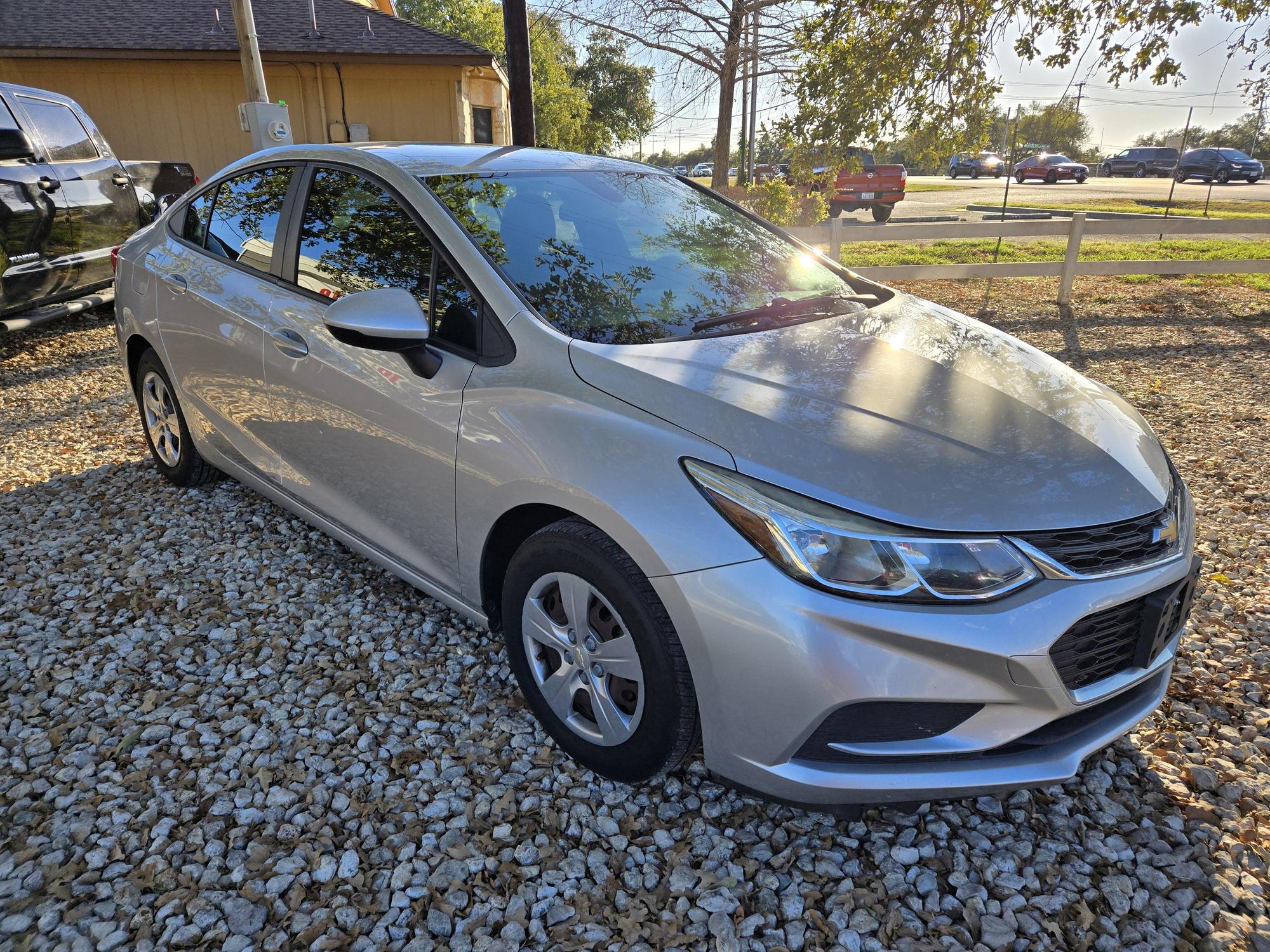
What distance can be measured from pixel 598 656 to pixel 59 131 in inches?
292

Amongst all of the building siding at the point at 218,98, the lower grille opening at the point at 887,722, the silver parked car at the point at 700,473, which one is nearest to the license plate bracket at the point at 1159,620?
the silver parked car at the point at 700,473

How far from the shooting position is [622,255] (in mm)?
2850

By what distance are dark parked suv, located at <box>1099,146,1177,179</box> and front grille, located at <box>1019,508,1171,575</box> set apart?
44.7m

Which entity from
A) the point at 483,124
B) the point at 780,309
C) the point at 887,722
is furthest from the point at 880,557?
the point at 483,124

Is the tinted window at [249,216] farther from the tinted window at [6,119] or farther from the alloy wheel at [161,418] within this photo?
the tinted window at [6,119]

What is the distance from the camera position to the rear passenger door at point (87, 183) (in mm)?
6754

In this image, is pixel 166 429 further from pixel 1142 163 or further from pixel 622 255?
pixel 1142 163

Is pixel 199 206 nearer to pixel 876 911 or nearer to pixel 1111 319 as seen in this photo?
pixel 876 911

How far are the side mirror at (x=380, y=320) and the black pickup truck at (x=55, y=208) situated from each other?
4870 mm

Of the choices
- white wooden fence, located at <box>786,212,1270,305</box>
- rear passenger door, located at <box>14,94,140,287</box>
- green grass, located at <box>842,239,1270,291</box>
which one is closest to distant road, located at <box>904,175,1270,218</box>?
green grass, located at <box>842,239,1270,291</box>

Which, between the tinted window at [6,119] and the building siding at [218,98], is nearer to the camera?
the tinted window at [6,119]

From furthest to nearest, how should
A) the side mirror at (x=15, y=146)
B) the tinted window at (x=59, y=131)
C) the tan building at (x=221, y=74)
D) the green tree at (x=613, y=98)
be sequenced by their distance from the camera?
the green tree at (x=613, y=98) → the tan building at (x=221, y=74) → the tinted window at (x=59, y=131) → the side mirror at (x=15, y=146)

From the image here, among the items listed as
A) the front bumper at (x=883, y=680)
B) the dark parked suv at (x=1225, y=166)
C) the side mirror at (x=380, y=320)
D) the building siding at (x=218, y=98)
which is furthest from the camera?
the dark parked suv at (x=1225, y=166)

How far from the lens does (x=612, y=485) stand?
2082mm
